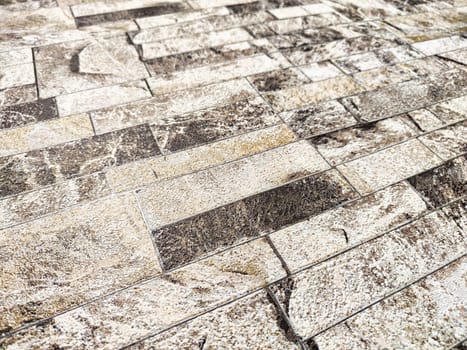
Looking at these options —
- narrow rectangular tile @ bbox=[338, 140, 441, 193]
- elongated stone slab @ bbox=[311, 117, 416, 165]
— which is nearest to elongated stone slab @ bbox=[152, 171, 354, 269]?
narrow rectangular tile @ bbox=[338, 140, 441, 193]

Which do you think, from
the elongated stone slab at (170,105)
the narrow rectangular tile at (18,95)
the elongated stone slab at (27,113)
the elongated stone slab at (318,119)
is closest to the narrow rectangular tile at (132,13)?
the narrow rectangular tile at (18,95)

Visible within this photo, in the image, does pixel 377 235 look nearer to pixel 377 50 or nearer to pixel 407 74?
pixel 407 74

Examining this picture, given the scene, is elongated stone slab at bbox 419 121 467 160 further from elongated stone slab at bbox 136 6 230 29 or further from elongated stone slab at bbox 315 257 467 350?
elongated stone slab at bbox 136 6 230 29

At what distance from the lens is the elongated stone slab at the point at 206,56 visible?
3406 mm

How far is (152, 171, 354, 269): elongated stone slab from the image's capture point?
81.5 inches

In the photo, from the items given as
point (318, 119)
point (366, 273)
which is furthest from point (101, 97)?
point (366, 273)

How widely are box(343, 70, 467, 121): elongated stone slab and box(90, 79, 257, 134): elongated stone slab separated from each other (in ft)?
2.90

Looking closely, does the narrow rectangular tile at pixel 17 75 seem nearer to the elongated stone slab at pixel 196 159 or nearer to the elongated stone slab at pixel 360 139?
the elongated stone slab at pixel 196 159

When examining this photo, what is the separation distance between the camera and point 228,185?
2.42 meters

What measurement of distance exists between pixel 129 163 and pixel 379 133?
180 cm

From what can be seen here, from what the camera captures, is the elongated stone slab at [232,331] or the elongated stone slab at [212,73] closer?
the elongated stone slab at [232,331]

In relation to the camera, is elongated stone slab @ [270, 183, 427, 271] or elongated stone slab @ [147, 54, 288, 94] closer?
elongated stone slab @ [270, 183, 427, 271]

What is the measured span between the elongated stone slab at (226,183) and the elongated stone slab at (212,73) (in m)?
1.01

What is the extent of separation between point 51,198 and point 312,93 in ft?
6.98
